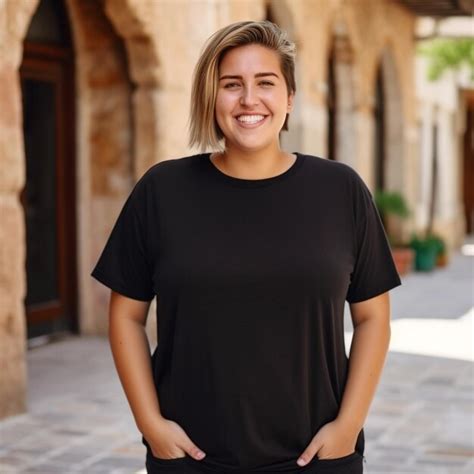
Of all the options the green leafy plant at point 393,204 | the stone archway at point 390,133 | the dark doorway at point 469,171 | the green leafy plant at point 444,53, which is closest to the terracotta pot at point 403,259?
the green leafy plant at point 393,204

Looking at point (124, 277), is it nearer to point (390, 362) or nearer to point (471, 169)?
point (390, 362)

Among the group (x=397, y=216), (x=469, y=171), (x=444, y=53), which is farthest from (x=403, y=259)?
(x=469, y=171)

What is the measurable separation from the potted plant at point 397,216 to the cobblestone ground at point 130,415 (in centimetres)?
476

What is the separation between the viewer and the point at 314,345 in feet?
6.26

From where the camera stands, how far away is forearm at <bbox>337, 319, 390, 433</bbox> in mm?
1944

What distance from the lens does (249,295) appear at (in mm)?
1854

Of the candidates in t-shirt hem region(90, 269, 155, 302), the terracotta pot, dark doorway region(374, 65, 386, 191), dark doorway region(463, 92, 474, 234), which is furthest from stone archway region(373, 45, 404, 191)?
t-shirt hem region(90, 269, 155, 302)

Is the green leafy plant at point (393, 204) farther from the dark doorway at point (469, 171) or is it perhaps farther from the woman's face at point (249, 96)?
the dark doorway at point (469, 171)

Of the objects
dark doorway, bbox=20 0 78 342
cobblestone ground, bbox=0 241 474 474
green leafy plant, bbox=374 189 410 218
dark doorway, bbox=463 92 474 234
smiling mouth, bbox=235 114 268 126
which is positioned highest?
smiling mouth, bbox=235 114 268 126

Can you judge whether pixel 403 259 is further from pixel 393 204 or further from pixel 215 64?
pixel 215 64

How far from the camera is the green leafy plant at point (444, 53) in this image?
16.5 metres

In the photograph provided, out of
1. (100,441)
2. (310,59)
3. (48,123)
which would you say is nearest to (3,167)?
(100,441)

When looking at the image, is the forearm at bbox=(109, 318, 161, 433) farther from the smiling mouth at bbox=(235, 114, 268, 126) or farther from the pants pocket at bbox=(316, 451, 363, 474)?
the smiling mouth at bbox=(235, 114, 268, 126)

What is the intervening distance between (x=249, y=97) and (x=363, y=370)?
1.90 ft
